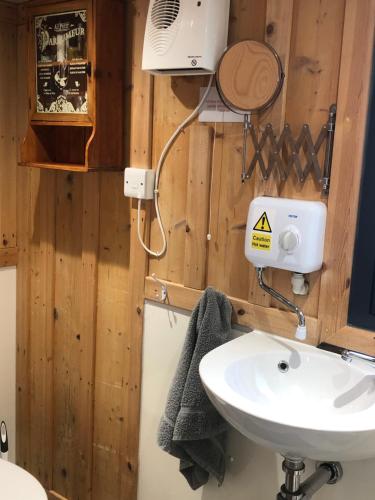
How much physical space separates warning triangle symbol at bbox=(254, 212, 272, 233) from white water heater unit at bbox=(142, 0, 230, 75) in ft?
1.50

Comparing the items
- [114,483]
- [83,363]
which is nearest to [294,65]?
[83,363]

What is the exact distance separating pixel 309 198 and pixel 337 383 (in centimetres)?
50

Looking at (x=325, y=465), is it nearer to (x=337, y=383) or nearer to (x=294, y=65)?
(x=337, y=383)

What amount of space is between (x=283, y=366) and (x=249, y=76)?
0.81 m

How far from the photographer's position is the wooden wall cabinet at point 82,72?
1851 millimetres

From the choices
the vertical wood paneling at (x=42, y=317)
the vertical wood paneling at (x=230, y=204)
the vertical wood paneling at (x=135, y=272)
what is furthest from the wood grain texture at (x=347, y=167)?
the vertical wood paneling at (x=42, y=317)

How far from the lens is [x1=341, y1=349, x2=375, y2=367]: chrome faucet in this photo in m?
1.43

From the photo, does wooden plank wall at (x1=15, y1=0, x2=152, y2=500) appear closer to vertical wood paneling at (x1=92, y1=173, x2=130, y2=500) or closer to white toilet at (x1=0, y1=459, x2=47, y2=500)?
vertical wood paneling at (x1=92, y1=173, x2=130, y2=500)

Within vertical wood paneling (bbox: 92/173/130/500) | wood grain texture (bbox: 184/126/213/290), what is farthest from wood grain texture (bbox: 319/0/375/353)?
vertical wood paneling (bbox: 92/173/130/500)

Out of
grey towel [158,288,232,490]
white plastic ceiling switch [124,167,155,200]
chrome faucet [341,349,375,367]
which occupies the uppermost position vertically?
white plastic ceiling switch [124,167,155,200]

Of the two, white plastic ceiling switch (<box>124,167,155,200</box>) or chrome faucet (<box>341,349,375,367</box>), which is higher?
white plastic ceiling switch (<box>124,167,155,200</box>)

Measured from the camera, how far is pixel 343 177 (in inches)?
57.2

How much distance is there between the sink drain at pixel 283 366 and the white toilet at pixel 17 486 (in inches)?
32.5

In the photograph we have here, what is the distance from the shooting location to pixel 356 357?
1447mm
